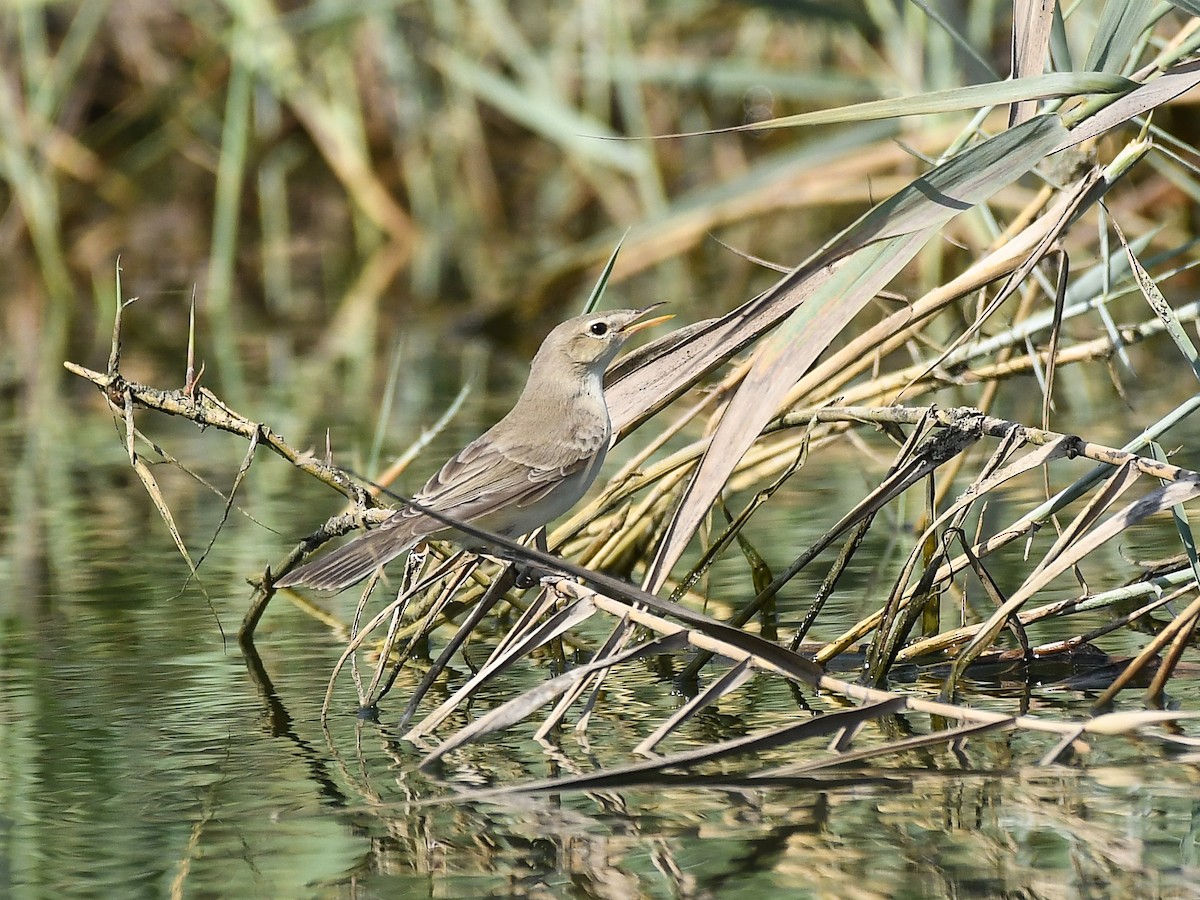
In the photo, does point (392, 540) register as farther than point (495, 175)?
No

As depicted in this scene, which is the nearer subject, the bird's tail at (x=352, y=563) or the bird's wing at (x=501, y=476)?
the bird's tail at (x=352, y=563)

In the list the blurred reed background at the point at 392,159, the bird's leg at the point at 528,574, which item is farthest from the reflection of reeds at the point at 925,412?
the blurred reed background at the point at 392,159

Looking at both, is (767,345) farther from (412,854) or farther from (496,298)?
(496,298)

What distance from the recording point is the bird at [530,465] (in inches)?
136

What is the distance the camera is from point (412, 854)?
274cm

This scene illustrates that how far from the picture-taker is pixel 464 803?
2965mm

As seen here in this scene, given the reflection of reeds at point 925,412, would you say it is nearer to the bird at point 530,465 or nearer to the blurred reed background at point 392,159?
the bird at point 530,465

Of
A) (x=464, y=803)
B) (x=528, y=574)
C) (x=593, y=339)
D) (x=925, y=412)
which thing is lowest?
(x=464, y=803)

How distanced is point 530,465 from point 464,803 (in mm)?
1061

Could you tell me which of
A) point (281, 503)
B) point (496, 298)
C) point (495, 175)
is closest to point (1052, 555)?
point (281, 503)

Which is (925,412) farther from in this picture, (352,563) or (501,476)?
(352,563)

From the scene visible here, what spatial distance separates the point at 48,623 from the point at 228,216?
6.55 m

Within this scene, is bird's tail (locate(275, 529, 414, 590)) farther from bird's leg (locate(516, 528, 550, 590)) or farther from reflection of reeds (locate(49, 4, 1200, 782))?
bird's leg (locate(516, 528, 550, 590))

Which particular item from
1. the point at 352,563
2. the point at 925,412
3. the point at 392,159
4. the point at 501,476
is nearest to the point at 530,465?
the point at 501,476
